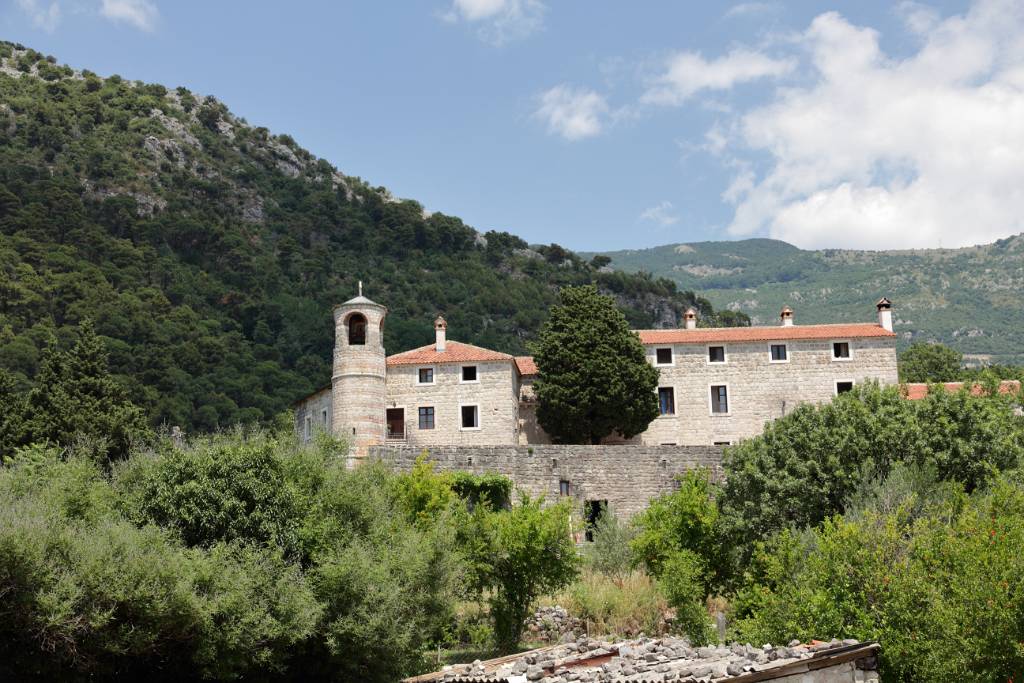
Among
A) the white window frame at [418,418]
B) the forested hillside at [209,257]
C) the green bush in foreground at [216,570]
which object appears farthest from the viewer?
the forested hillside at [209,257]

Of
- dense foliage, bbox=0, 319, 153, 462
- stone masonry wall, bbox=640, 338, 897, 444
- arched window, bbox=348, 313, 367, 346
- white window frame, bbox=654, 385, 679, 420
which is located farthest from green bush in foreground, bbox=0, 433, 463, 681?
stone masonry wall, bbox=640, 338, 897, 444

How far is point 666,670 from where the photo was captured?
60.6 feet

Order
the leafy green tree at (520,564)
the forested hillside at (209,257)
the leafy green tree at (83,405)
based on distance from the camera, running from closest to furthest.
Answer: the leafy green tree at (520,564) → the leafy green tree at (83,405) → the forested hillside at (209,257)

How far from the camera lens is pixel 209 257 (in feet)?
286

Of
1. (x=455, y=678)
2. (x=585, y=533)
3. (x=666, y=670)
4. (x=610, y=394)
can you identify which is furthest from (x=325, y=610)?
(x=610, y=394)

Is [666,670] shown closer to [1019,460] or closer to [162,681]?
[162,681]

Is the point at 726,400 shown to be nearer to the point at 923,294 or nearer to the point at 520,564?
the point at 520,564

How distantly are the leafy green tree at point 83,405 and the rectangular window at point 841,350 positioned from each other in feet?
97.0

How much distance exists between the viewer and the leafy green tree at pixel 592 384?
43531 mm

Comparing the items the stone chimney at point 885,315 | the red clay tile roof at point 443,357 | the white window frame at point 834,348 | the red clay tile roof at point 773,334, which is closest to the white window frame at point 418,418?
the red clay tile roof at point 443,357

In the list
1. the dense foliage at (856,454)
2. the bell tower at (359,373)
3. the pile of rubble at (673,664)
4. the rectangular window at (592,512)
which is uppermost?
the bell tower at (359,373)

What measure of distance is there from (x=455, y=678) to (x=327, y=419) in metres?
23.1

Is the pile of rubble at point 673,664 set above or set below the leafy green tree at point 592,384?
below

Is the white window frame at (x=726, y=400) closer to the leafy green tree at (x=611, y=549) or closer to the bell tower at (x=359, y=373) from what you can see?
the leafy green tree at (x=611, y=549)
